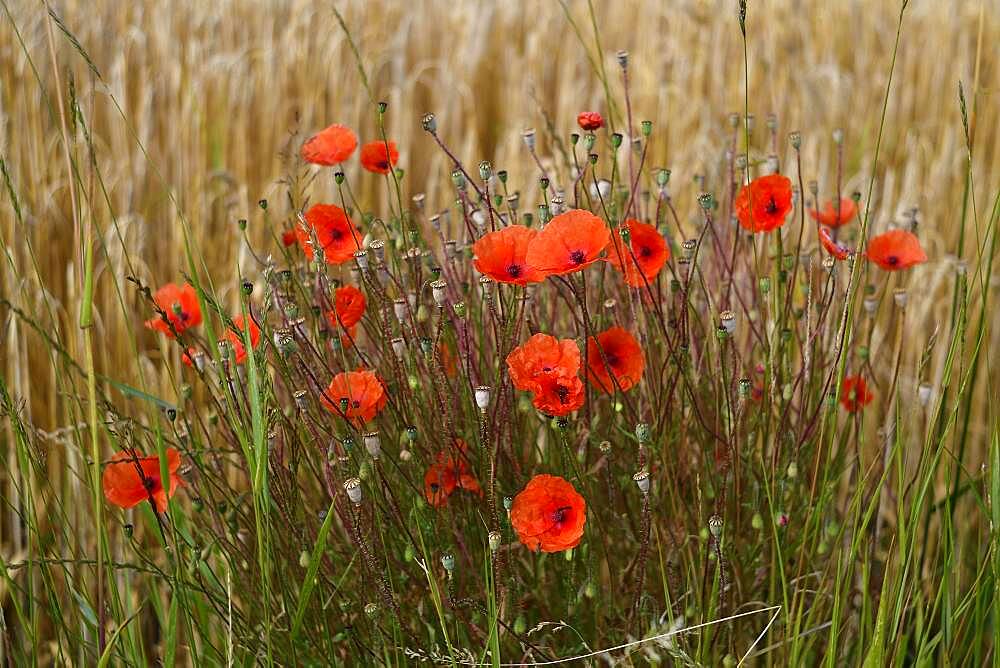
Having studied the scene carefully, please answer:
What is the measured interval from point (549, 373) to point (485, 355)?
13.4 inches

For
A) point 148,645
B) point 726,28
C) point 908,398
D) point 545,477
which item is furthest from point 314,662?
point 726,28

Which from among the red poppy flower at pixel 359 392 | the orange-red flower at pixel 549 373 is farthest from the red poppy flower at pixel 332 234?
the orange-red flower at pixel 549 373

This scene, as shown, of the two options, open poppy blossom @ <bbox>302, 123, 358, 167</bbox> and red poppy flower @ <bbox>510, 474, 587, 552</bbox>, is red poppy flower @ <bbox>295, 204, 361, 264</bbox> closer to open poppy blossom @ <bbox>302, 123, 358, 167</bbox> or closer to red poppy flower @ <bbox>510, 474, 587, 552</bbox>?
open poppy blossom @ <bbox>302, 123, 358, 167</bbox>

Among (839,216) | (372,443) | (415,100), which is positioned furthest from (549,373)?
(415,100)

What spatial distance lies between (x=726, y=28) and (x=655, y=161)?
1.99ft

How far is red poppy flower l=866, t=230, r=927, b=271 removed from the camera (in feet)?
4.02

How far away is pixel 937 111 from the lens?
8.87 feet

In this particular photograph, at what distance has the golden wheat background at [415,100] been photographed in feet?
7.23

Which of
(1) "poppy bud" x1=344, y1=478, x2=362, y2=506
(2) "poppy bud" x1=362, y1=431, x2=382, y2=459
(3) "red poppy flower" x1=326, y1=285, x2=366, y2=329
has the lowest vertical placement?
(1) "poppy bud" x1=344, y1=478, x2=362, y2=506

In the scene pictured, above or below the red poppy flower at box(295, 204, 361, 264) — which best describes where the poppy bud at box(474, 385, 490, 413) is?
below

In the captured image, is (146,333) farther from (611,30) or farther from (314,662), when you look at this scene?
(611,30)

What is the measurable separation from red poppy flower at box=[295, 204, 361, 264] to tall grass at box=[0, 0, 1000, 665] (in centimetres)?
4

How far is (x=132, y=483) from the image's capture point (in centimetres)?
106

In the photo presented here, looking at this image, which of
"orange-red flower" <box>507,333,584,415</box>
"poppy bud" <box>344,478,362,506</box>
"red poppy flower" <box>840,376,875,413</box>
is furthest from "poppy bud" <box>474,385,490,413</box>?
"red poppy flower" <box>840,376,875,413</box>
